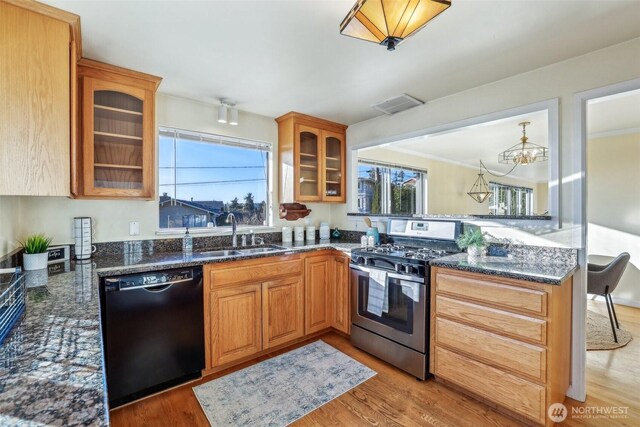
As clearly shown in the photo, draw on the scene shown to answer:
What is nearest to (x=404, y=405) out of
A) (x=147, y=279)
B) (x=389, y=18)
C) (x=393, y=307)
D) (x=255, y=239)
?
(x=393, y=307)

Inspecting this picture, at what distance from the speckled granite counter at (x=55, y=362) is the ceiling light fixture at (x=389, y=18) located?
5.17 ft

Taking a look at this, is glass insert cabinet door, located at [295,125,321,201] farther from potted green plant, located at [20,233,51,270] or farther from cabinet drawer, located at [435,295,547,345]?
potted green plant, located at [20,233,51,270]

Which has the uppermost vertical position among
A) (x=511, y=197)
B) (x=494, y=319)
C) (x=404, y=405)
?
(x=511, y=197)

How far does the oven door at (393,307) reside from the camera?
224cm

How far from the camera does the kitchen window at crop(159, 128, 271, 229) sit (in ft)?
9.16

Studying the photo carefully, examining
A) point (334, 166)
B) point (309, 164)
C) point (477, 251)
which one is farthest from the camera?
point (334, 166)

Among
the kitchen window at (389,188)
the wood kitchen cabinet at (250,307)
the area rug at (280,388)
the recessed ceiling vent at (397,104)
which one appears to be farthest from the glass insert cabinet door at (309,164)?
the area rug at (280,388)

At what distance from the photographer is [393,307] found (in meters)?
2.43

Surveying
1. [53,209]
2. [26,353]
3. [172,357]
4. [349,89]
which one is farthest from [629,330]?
[53,209]

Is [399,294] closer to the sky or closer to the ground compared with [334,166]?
closer to the ground

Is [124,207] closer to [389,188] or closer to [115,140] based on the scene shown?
[115,140]

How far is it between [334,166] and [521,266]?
7.44ft

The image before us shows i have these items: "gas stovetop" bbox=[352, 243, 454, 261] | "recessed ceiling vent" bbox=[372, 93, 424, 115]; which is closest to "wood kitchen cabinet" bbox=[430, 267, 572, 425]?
"gas stovetop" bbox=[352, 243, 454, 261]

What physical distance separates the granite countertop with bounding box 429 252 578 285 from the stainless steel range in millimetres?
212
